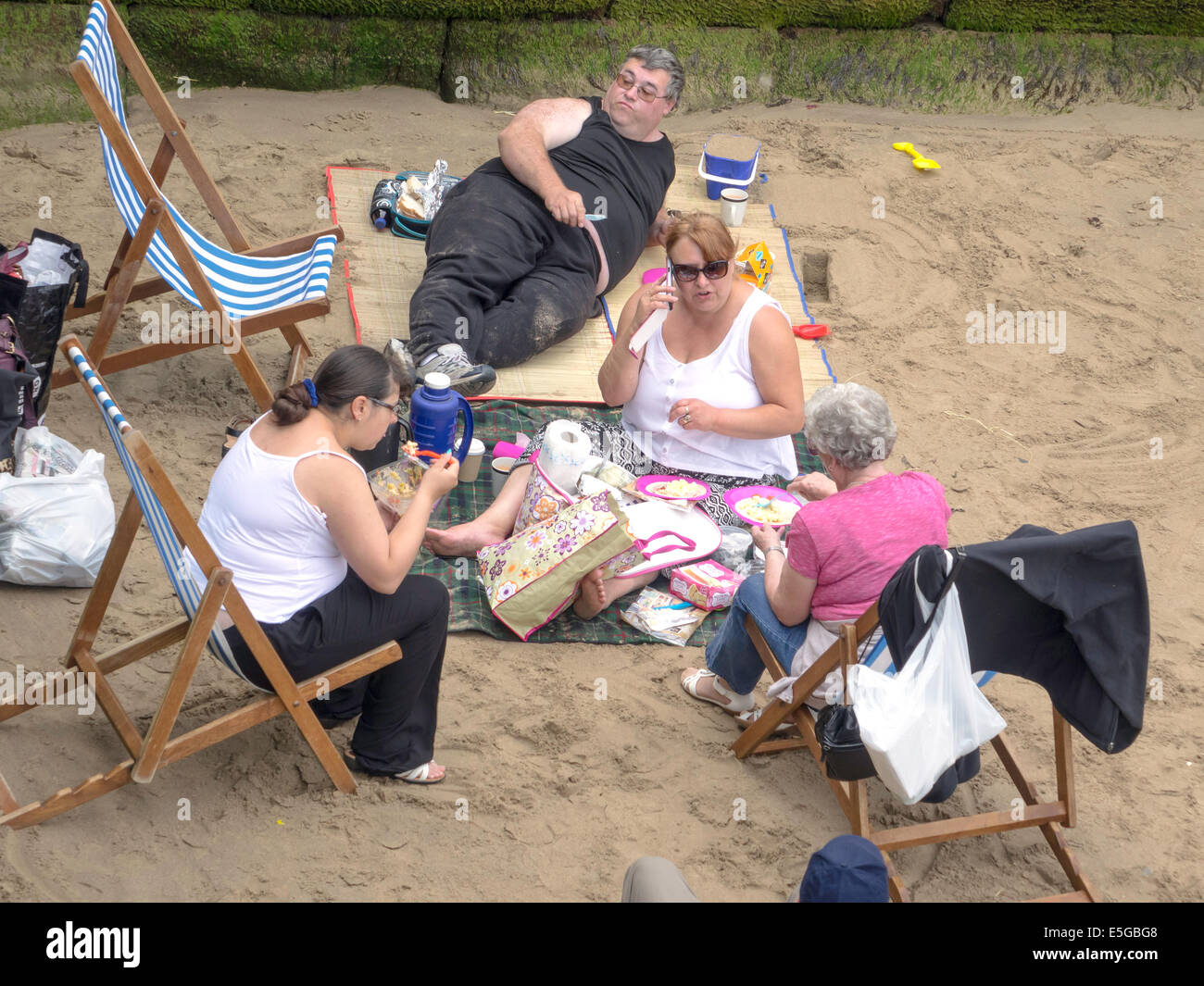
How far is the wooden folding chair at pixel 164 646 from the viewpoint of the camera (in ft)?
8.42

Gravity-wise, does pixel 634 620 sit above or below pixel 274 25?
below

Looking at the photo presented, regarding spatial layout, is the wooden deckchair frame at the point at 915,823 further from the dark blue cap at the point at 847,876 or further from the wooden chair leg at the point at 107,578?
the wooden chair leg at the point at 107,578

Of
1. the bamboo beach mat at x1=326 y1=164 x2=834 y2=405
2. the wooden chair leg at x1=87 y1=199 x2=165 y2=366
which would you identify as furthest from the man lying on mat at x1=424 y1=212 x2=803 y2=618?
the wooden chair leg at x1=87 y1=199 x2=165 y2=366

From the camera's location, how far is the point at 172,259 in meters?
4.23

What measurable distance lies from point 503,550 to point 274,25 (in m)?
4.08

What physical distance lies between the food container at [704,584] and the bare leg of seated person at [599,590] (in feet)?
0.31

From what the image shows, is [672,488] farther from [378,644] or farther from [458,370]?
[378,644]

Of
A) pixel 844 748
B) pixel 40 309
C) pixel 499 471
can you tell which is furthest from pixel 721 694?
pixel 40 309

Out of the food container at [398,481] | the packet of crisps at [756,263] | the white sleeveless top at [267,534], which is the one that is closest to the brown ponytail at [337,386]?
the white sleeveless top at [267,534]

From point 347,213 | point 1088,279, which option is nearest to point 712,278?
point 347,213

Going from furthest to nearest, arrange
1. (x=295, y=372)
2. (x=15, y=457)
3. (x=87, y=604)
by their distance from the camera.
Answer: (x=295, y=372), (x=15, y=457), (x=87, y=604)

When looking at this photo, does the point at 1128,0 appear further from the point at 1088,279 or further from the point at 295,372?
the point at 295,372

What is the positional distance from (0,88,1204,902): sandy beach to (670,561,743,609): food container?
239 mm

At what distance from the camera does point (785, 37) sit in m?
7.41
